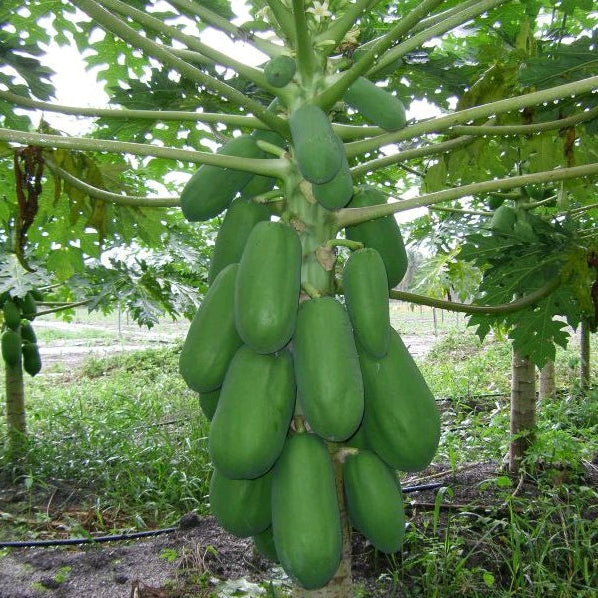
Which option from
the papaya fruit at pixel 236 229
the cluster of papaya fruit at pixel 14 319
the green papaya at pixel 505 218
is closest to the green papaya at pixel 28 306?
the cluster of papaya fruit at pixel 14 319

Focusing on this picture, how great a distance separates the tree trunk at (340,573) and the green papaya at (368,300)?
28cm

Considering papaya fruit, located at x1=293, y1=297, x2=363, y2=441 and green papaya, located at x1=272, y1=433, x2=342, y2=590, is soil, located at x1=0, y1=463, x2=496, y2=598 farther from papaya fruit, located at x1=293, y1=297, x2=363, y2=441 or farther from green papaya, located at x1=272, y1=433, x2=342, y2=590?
papaya fruit, located at x1=293, y1=297, x2=363, y2=441

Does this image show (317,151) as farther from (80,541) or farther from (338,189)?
(80,541)

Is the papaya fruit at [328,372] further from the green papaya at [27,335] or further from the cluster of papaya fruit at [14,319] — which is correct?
the green papaya at [27,335]

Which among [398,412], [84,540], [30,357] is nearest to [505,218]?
[398,412]

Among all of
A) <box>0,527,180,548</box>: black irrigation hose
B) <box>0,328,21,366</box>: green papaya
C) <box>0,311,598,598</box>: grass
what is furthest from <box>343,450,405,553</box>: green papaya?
<box>0,328,21,366</box>: green papaya

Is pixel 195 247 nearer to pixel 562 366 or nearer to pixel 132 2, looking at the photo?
pixel 132 2

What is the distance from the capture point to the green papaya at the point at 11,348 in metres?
4.73

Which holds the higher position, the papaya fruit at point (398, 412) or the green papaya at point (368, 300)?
the green papaya at point (368, 300)

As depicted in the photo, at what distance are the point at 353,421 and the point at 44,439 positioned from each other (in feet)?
15.0

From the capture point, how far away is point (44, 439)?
523 centimetres

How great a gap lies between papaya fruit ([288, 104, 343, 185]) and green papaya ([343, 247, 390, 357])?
0.20m

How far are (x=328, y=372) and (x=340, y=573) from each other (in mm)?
457

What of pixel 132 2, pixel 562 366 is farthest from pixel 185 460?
pixel 562 366
